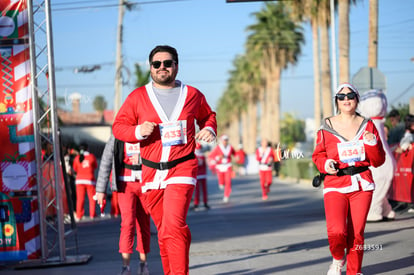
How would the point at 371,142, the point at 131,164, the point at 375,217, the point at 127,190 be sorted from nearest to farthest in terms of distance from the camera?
the point at 371,142 → the point at 127,190 → the point at 131,164 → the point at 375,217

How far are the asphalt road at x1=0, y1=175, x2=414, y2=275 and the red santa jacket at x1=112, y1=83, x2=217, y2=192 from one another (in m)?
2.28

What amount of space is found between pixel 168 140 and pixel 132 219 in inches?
88.3

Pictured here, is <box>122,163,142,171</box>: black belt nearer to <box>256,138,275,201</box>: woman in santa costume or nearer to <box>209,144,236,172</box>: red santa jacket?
<box>209,144,236,172</box>: red santa jacket

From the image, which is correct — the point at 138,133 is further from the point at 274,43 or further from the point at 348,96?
the point at 274,43

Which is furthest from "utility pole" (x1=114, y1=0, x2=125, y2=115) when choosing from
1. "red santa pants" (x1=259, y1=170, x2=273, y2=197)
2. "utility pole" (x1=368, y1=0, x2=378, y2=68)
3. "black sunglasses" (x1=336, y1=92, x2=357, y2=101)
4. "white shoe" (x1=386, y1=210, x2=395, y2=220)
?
"black sunglasses" (x1=336, y1=92, x2=357, y2=101)

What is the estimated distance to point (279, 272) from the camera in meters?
7.70

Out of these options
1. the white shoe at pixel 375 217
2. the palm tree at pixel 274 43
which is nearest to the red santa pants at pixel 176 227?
the white shoe at pixel 375 217

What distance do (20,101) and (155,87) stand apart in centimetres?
344

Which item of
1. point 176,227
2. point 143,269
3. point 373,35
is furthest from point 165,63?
point 373,35

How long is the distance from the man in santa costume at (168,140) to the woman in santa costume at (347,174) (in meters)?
1.30

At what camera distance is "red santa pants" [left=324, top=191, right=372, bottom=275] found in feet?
21.2

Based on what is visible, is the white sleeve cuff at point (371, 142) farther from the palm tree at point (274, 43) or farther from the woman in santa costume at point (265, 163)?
the palm tree at point (274, 43)

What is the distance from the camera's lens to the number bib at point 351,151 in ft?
21.7

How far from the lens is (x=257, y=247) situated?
9.99 meters
